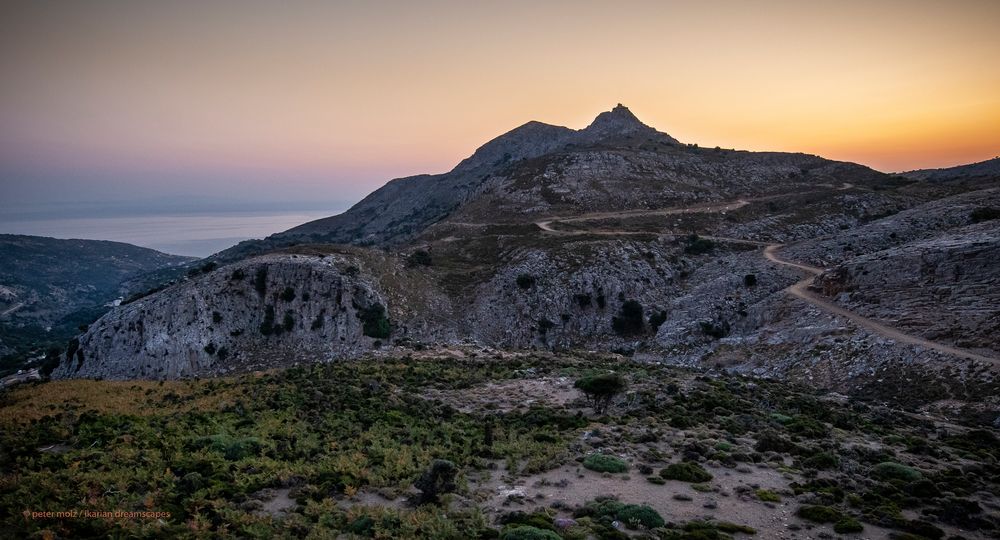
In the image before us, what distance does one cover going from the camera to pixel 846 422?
83.3 ft

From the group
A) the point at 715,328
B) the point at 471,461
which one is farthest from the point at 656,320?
the point at 471,461

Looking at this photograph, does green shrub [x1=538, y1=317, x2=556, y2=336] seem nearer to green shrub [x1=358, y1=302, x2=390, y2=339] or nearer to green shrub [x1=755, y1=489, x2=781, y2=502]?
green shrub [x1=358, y1=302, x2=390, y2=339]

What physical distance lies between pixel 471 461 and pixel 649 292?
52646mm

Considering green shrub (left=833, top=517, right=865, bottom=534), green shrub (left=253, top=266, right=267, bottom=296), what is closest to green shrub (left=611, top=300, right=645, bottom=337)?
green shrub (left=253, top=266, right=267, bottom=296)

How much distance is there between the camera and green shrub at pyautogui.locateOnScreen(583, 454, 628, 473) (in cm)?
1892

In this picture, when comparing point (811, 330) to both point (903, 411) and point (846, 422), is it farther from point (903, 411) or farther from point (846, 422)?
point (846, 422)

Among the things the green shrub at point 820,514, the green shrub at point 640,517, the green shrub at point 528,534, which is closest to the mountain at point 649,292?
the green shrub at point 820,514

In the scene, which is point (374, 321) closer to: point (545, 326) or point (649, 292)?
point (545, 326)

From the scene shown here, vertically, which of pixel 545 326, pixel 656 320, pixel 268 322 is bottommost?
pixel 545 326

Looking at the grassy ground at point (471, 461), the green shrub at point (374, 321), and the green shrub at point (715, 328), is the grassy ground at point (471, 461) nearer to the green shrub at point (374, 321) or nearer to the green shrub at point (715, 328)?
the green shrub at point (715, 328)

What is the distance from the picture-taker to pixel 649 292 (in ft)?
218

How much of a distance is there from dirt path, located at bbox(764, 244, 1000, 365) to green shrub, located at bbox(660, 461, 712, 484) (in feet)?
86.1

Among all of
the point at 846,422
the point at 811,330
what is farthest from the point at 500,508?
the point at 811,330

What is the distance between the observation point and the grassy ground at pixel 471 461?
1389cm
